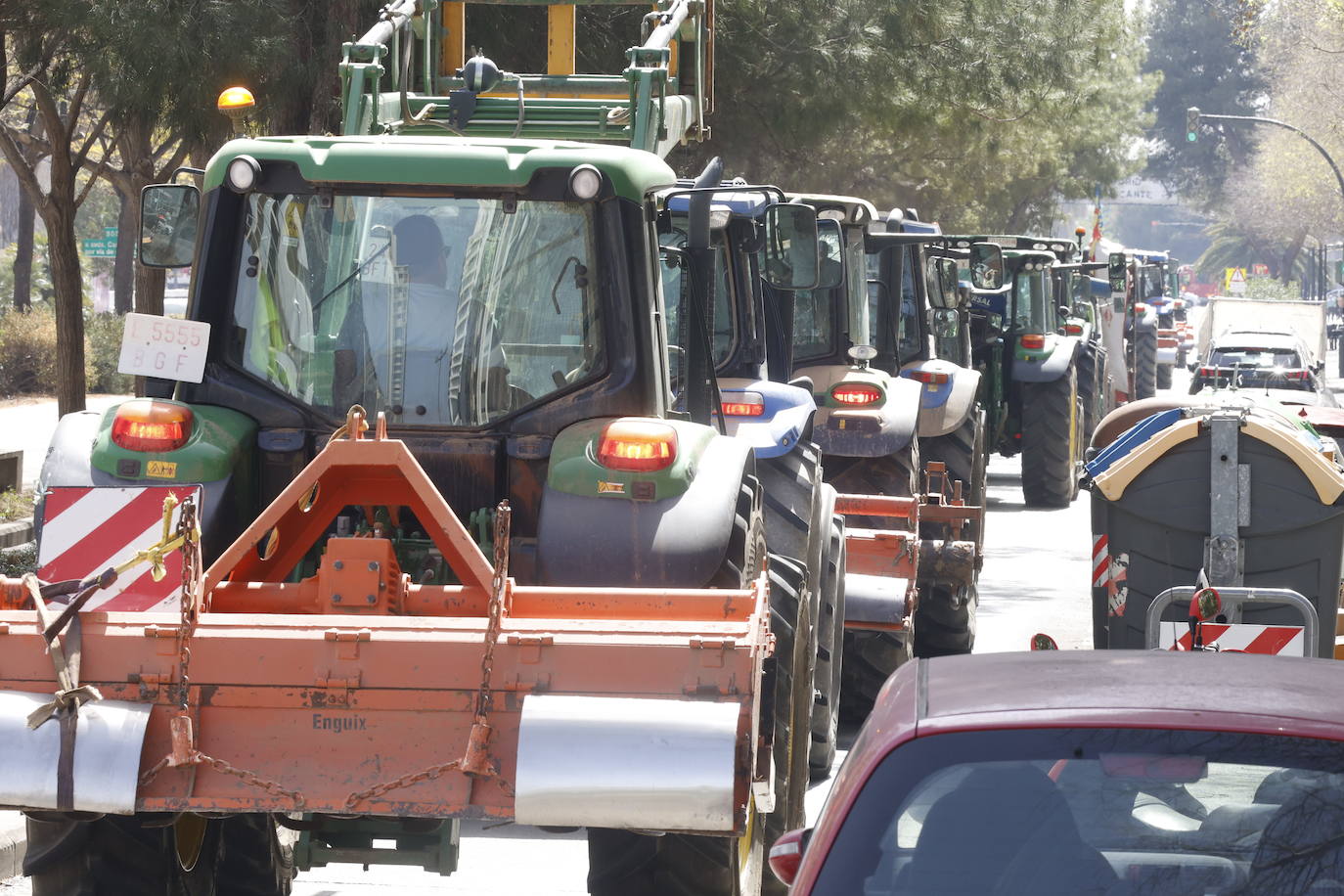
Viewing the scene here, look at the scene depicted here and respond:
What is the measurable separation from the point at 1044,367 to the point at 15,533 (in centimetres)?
950

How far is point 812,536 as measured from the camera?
25.4 ft

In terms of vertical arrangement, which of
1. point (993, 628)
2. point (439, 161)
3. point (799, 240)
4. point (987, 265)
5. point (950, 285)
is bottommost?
point (993, 628)

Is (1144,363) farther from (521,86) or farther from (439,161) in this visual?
(439,161)

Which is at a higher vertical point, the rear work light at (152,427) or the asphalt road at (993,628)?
the rear work light at (152,427)

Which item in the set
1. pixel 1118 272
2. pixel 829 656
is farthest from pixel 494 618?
pixel 1118 272

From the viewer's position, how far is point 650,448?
5602 millimetres

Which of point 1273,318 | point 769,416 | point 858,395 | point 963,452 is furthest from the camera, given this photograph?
point 1273,318

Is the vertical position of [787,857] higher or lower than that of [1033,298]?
lower

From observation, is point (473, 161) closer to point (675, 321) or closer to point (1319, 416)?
point (675, 321)

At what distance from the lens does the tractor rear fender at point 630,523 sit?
551 centimetres

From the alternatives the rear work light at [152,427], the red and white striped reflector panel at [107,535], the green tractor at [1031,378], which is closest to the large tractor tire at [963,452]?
the green tractor at [1031,378]

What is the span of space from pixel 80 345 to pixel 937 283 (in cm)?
677

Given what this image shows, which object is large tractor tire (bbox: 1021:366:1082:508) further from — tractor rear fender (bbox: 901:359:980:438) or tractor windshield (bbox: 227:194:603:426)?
tractor windshield (bbox: 227:194:603:426)

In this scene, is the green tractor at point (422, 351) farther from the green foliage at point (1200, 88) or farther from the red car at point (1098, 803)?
the green foliage at point (1200, 88)
